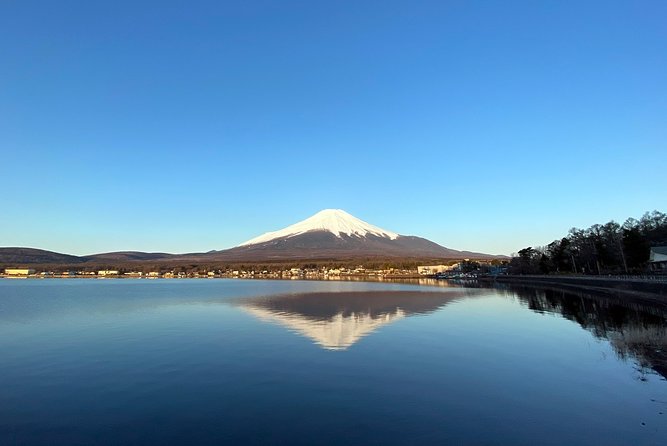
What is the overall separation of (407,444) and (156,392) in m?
6.93

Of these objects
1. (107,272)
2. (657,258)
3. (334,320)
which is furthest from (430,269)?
(334,320)

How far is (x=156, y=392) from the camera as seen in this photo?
11.0m

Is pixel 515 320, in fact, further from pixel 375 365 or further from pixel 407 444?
pixel 407 444

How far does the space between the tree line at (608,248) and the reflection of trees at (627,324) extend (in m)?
22.9

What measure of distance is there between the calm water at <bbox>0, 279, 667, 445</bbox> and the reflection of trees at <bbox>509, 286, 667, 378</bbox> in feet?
0.50

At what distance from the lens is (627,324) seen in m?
24.3

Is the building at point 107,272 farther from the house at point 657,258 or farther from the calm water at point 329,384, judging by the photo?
the house at point 657,258

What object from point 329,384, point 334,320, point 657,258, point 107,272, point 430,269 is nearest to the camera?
point 329,384

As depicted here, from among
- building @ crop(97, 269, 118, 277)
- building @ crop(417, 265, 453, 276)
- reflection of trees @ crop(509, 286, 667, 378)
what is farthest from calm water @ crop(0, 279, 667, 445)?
building @ crop(97, 269, 118, 277)

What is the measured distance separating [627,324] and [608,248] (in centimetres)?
5166

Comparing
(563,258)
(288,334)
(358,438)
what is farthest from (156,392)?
(563,258)

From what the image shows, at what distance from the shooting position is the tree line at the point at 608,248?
6138 cm

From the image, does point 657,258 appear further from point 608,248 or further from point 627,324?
point 627,324

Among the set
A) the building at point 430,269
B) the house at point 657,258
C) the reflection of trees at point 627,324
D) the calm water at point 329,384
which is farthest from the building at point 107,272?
the house at point 657,258
